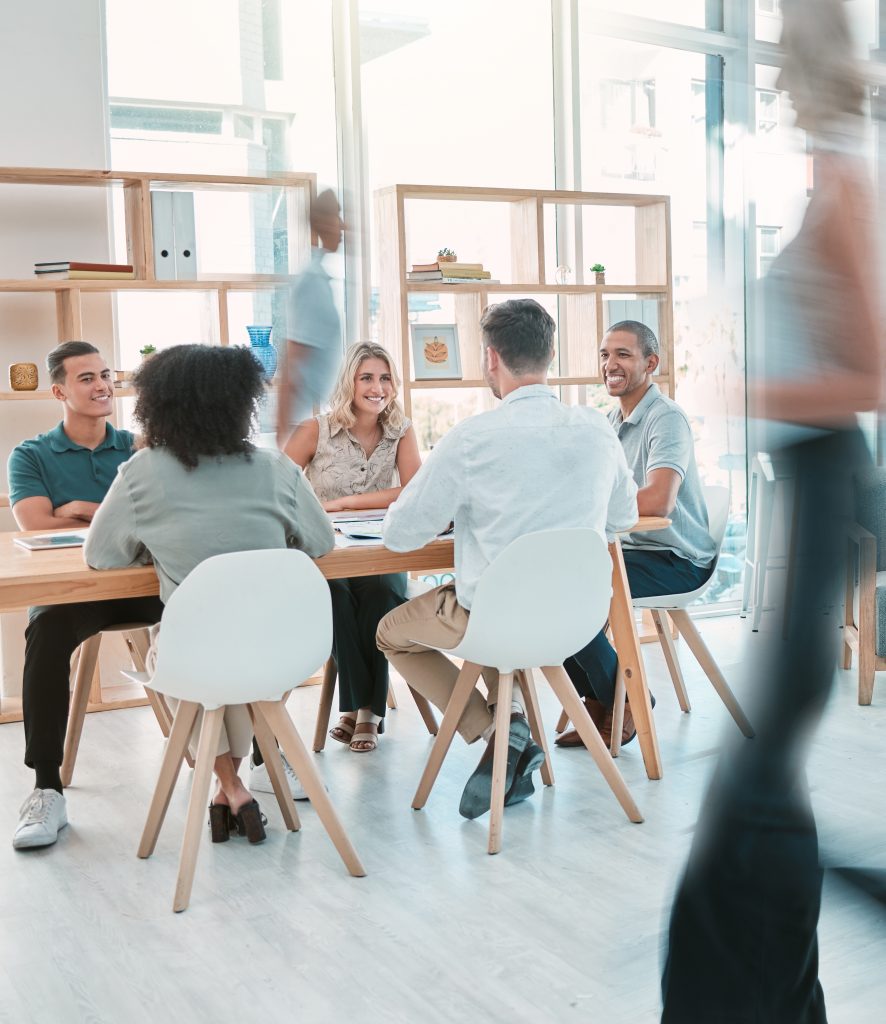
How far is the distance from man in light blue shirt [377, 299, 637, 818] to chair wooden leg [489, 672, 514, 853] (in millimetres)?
153

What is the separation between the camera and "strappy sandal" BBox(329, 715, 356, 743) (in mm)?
3779

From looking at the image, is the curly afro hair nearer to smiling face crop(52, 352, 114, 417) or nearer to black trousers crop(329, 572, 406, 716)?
black trousers crop(329, 572, 406, 716)

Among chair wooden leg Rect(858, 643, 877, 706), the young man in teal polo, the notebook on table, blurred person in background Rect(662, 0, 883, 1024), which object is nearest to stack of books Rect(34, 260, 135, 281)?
the young man in teal polo

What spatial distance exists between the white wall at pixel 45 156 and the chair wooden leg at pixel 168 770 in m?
2.00

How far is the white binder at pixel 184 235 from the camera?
4617 millimetres

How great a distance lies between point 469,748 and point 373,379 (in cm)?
127

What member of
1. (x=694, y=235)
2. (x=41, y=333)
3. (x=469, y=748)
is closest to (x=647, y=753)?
(x=469, y=748)

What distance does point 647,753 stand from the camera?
3328 mm

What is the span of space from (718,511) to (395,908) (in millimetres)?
1894

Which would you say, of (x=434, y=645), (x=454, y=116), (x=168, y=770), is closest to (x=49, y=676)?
(x=168, y=770)

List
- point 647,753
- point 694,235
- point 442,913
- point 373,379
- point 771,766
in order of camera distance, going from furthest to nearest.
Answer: point 694,235 → point 373,379 → point 647,753 → point 442,913 → point 771,766

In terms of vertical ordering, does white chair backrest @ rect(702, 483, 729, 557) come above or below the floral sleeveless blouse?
below

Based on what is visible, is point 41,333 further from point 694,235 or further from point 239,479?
point 694,235

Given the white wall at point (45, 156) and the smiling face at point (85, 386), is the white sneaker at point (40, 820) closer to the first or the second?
the smiling face at point (85, 386)
